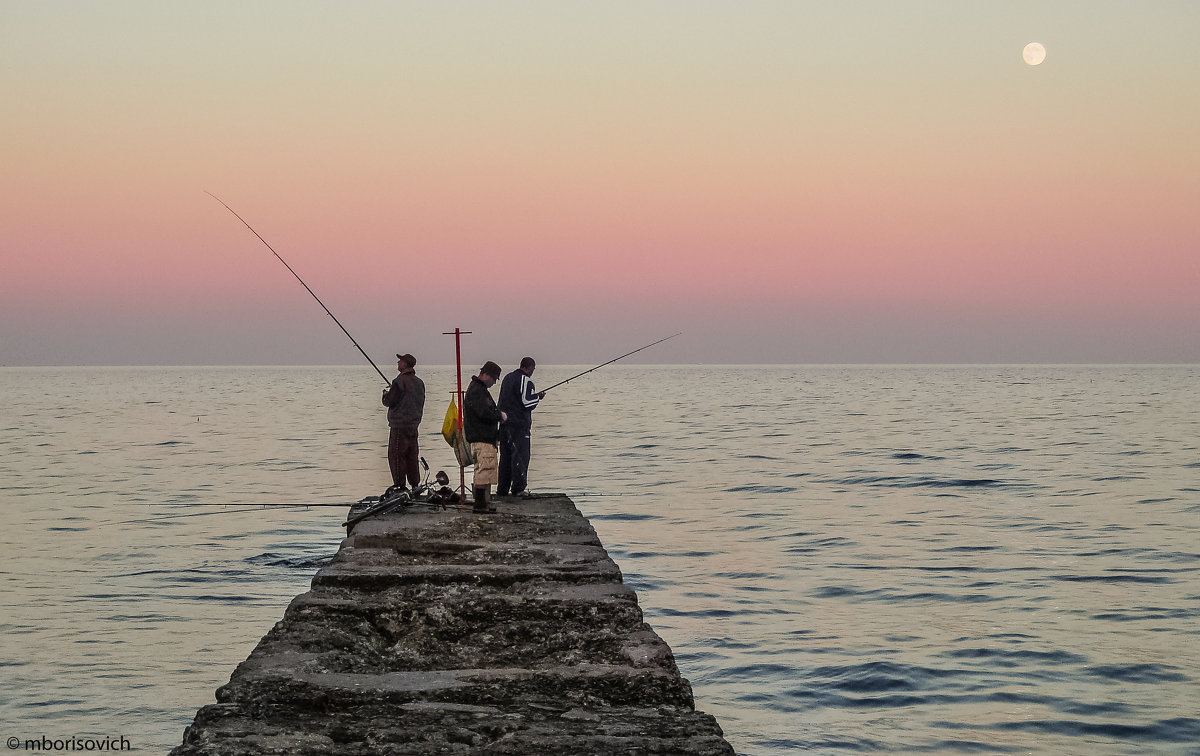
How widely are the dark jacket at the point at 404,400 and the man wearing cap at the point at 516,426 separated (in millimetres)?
993

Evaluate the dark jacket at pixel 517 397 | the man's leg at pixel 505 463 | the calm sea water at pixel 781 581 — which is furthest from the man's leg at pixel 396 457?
the calm sea water at pixel 781 581

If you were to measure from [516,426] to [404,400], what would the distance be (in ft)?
4.34

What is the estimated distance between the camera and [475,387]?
38.5 feet

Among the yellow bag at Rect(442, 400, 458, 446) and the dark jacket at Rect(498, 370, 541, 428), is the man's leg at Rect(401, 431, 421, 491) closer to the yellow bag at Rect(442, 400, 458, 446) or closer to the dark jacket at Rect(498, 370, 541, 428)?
the yellow bag at Rect(442, 400, 458, 446)

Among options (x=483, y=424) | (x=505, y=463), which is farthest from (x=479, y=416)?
(x=505, y=463)

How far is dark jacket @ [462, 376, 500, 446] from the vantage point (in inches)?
462

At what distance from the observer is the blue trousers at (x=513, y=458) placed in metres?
12.8

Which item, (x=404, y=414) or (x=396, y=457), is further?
(x=396, y=457)

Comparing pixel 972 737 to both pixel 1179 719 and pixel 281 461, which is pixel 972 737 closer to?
pixel 1179 719

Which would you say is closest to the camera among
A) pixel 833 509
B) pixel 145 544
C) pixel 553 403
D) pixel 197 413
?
pixel 145 544

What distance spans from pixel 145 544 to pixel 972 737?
39.5 ft

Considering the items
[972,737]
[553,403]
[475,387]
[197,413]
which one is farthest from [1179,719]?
[553,403]

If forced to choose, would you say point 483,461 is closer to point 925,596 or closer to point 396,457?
point 396,457

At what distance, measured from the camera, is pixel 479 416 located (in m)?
11.8
